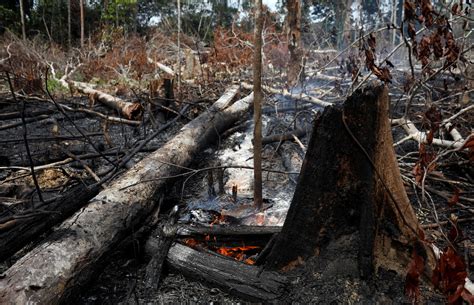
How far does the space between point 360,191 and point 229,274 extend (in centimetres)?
88

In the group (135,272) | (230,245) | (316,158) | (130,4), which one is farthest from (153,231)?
(130,4)

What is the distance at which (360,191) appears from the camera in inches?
68.8

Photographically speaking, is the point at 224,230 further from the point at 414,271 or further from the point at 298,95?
the point at 298,95

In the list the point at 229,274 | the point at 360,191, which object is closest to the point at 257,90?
the point at 360,191

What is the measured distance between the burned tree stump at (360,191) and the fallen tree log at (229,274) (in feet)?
1.09

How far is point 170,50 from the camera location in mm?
13695

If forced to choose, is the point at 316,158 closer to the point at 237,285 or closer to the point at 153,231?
the point at 237,285

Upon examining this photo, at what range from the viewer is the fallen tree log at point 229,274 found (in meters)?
1.85

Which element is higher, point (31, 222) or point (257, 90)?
point (257, 90)

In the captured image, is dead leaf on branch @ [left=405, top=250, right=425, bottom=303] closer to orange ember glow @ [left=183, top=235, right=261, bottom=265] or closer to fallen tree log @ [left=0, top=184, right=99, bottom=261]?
orange ember glow @ [left=183, top=235, right=261, bottom=265]

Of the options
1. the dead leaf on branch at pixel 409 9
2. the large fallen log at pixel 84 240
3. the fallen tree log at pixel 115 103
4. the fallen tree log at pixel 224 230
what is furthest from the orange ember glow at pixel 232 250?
the fallen tree log at pixel 115 103

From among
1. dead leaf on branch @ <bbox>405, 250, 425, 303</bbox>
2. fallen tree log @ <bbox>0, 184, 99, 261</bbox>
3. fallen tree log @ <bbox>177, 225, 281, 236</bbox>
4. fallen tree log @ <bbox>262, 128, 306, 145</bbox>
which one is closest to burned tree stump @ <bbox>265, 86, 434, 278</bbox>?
dead leaf on branch @ <bbox>405, 250, 425, 303</bbox>

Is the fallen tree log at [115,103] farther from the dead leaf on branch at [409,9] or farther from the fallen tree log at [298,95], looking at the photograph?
the dead leaf on branch at [409,9]

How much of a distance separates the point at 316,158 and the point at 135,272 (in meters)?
1.42
